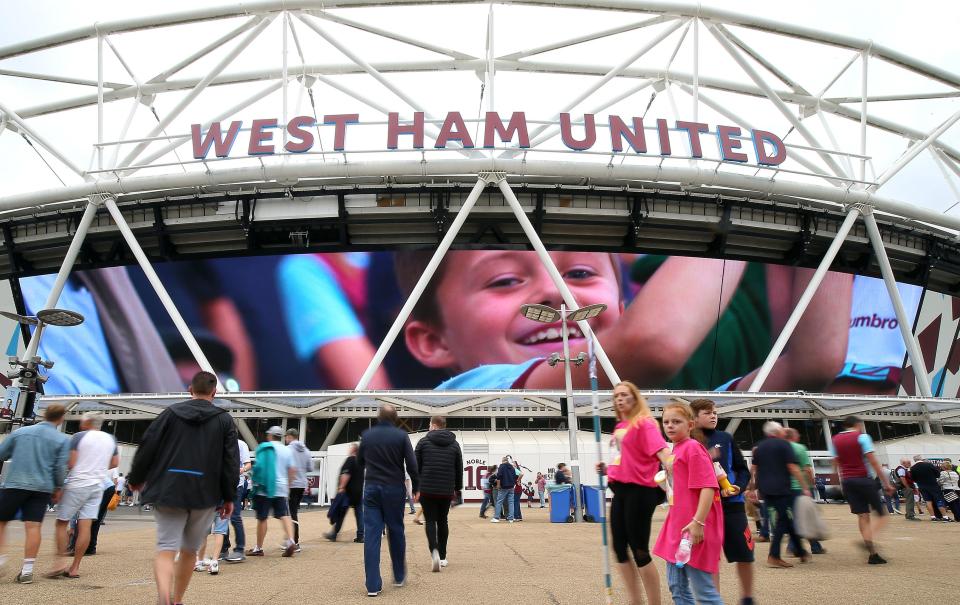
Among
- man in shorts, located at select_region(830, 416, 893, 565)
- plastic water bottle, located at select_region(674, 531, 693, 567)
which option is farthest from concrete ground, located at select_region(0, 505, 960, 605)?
plastic water bottle, located at select_region(674, 531, 693, 567)

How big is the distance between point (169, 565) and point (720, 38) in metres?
28.3

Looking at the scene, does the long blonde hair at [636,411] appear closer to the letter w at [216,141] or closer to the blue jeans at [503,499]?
the blue jeans at [503,499]

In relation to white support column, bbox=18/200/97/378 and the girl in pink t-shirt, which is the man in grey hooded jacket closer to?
the girl in pink t-shirt

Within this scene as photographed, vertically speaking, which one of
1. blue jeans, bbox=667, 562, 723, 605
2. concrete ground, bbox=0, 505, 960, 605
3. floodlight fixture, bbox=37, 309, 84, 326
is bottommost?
concrete ground, bbox=0, 505, 960, 605

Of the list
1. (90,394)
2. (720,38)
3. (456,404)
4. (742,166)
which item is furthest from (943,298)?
(90,394)

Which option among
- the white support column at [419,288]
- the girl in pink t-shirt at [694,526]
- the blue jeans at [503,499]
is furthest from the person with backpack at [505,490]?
the girl in pink t-shirt at [694,526]

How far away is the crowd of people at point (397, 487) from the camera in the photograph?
480 cm

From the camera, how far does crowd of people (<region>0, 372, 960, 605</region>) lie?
189 inches

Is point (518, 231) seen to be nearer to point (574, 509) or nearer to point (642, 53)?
point (642, 53)

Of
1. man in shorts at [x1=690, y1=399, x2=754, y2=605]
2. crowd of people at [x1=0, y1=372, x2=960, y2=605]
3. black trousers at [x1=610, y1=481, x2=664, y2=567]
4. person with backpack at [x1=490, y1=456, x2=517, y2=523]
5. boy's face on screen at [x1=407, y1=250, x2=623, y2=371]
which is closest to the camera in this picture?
crowd of people at [x1=0, y1=372, x2=960, y2=605]

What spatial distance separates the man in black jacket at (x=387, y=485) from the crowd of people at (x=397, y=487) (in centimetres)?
1

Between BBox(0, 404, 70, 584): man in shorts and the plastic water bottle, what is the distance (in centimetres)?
671

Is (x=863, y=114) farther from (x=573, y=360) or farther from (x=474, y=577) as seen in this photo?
(x=474, y=577)

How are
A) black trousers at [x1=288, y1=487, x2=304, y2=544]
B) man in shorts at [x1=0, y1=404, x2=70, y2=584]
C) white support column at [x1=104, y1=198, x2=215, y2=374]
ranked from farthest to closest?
white support column at [x1=104, y1=198, x2=215, y2=374], black trousers at [x1=288, y1=487, x2=304, y2=544], man in shorts at [x1=0, y1=404, x2=70, y2=584]
